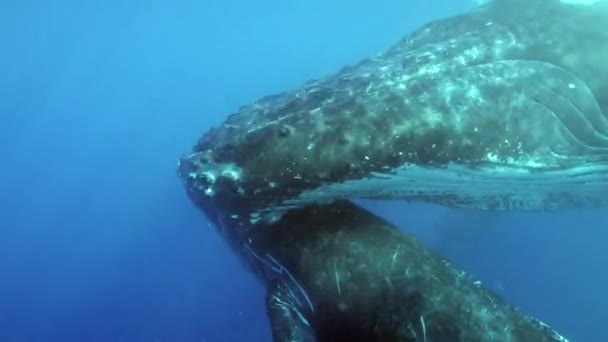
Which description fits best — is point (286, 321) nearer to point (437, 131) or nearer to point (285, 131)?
point (285, 131)

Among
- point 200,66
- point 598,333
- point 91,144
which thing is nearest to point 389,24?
point 200,66

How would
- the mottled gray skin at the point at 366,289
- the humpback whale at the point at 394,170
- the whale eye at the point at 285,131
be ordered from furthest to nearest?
the whale eye at the point at 285,131 < the humpback whale at the point at 394,170 < the mottled gray skin at the point at 366,289

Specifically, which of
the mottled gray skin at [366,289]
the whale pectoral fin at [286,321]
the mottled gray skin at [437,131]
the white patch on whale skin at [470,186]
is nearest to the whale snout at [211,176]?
the mottled gray skin at [437,131]

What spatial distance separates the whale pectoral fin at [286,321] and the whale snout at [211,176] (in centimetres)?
108

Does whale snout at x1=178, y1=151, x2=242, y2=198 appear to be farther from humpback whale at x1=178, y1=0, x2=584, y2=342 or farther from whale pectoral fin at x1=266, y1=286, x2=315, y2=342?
whale pectoral fin at x1=266, y1=286, x2=315, y2=342

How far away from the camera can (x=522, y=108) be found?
5.45 metres

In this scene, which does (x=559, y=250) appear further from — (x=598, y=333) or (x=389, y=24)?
(x=389, y=24)

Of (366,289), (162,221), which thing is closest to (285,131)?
(366,289)

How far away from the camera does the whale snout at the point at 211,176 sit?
542 cm

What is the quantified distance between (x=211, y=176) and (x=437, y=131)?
217 cm

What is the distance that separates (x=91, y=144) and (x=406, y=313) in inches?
2780

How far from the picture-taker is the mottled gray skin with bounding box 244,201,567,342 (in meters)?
4.75

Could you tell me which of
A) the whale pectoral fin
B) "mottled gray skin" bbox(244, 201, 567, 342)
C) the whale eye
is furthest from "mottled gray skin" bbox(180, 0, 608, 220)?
the whale pectoral fin

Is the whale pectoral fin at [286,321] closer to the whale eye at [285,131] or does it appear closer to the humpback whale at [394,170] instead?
the humpback whale at [394,170]
